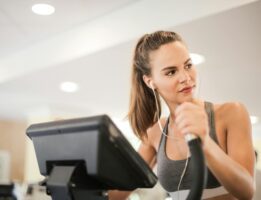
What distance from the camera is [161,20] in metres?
2.56

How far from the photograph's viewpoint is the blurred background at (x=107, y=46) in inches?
99.1

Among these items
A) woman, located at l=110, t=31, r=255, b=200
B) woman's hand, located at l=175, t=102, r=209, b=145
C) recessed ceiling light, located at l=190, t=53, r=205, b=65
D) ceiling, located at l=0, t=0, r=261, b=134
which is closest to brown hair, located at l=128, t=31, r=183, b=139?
woman, located at l=110, t=31, r=255, b=200

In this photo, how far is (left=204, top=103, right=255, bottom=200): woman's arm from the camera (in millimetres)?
718

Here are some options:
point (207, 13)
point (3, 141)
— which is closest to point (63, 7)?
point (207, 13)

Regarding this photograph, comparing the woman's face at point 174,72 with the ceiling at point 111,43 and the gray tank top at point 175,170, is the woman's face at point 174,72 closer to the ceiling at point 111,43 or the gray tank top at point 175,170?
the gray tank top at point 175,170

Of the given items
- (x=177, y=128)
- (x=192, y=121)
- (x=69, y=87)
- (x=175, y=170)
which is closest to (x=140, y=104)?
(x=175, y=170)

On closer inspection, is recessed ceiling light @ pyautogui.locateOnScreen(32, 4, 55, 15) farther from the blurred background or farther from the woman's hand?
the woman's hand

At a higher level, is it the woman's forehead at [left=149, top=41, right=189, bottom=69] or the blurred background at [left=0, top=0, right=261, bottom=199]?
the blurred background at [left=0, top=0, right=261, bottom=199]

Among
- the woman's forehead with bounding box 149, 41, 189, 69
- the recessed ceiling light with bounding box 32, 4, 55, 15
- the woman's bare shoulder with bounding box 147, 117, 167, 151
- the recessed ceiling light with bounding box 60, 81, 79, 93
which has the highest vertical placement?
the recessed ceiling light with bounding box 32, 4, 55, 15

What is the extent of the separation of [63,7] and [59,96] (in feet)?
6.61

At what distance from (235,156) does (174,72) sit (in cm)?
24

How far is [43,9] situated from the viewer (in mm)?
2758

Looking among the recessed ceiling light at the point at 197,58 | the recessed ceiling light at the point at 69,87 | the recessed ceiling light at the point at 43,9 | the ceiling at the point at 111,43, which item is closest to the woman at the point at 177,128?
the ceiling at the point at 111,43

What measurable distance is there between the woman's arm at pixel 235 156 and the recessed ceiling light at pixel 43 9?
6.60ft
